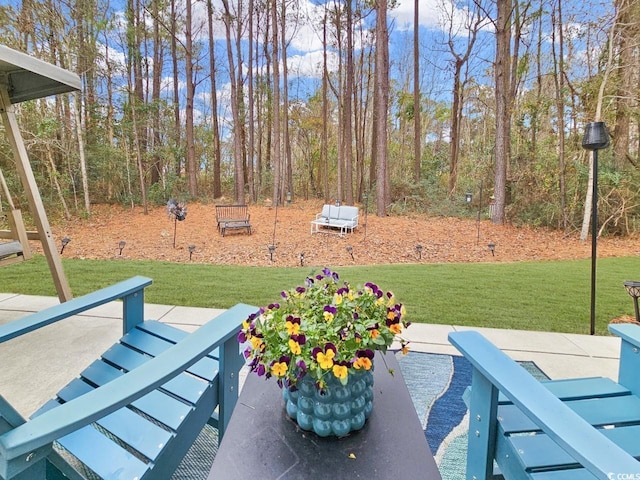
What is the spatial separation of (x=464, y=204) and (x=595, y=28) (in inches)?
163

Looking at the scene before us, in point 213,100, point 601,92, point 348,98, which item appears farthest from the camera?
point 213,100

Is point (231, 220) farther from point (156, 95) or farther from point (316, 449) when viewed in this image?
point (316, 449)

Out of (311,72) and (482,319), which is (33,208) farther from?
(311,72)

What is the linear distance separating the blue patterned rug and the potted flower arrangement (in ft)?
2.27

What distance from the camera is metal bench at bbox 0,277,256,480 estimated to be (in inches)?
27.4

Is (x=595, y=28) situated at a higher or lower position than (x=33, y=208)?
higher

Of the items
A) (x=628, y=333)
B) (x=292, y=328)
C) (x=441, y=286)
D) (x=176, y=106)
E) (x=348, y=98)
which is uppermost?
(x=348, y=98)

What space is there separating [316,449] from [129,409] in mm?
687

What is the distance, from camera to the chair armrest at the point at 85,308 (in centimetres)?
117

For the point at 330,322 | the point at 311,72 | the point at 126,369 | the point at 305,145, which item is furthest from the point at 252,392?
the point at 305,145

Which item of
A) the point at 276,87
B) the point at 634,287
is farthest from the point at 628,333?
the point at 276,87

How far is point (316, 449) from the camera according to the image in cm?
87

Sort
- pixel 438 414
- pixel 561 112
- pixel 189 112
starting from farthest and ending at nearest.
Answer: pixel 189 112
pixel 561 112
pixel 438 414

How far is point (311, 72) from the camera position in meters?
12.5
